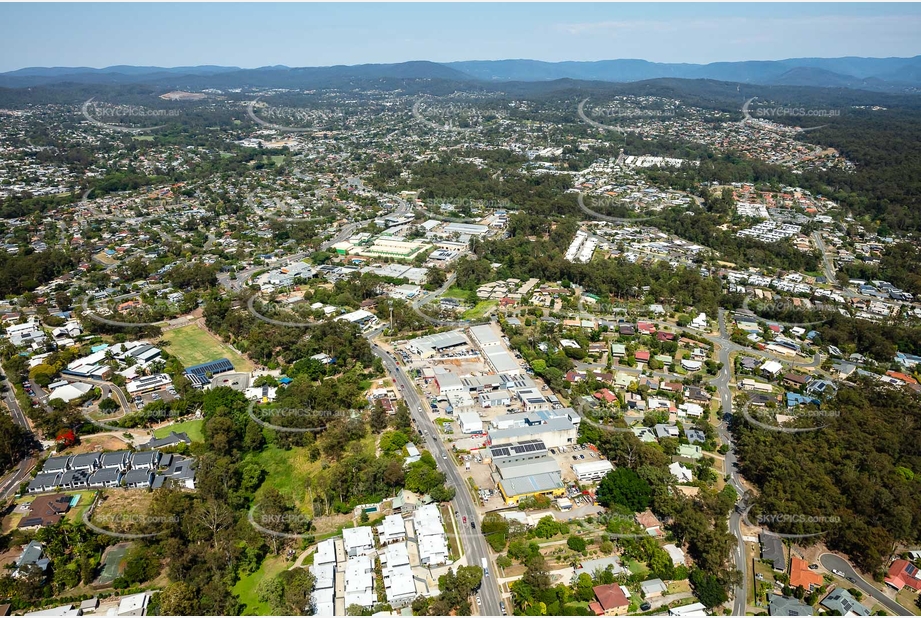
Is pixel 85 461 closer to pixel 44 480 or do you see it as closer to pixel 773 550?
pixel 44 480

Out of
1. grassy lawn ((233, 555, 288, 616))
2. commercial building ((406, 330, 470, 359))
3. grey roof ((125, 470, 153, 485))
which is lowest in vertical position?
grassy lawn ((233, 555, 288, 616))

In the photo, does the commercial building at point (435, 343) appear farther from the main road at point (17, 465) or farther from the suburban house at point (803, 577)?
the suburban house at point (803, 577)

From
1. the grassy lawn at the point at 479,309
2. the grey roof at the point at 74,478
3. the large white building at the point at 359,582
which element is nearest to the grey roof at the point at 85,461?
the grey roof at the point at 74,478

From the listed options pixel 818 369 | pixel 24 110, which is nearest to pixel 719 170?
pixel 818 369

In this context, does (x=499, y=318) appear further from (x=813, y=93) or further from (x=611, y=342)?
(x=813, y=93)

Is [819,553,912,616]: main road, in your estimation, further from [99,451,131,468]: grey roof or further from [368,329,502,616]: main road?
[99,451,131,468]: grey roof

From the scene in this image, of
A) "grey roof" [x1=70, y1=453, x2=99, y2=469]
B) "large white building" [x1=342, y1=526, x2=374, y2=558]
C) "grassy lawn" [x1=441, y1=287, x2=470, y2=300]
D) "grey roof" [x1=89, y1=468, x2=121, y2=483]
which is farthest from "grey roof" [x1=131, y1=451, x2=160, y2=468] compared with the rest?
"grassy lawn" [x1=441, y1=287, x2=470, y2=300]
